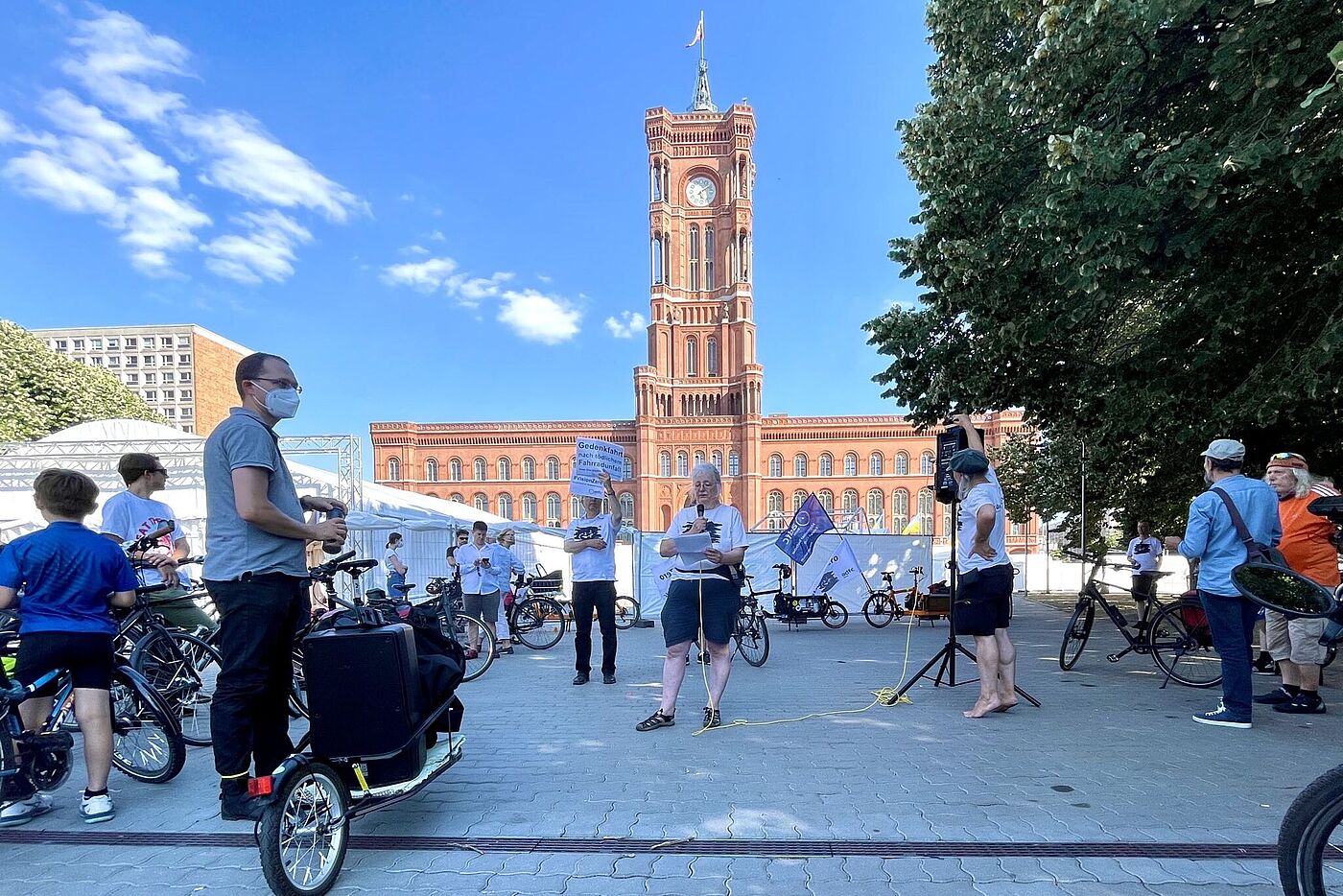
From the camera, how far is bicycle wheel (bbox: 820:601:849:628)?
46.4ft

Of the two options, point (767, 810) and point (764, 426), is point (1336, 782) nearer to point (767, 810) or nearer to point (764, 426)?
point (767, 810)

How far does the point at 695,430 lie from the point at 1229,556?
72.0m

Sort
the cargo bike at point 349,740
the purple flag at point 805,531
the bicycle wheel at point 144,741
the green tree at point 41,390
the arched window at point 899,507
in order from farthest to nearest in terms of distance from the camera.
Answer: the arched window at point 899,507 → the green tree at point 41,390 → the purple flag at point 805,531 → the bicycle wheel at point 144,741 → the cargo bike at point 349,740

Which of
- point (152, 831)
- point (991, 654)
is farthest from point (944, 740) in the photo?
point (152, 831)

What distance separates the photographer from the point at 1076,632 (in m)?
8.05

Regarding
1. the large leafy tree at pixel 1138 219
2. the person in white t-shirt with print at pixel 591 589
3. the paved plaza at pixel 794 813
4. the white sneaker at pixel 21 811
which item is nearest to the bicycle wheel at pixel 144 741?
the paved plaza at pixel 794 813

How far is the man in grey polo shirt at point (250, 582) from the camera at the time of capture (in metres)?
3.14

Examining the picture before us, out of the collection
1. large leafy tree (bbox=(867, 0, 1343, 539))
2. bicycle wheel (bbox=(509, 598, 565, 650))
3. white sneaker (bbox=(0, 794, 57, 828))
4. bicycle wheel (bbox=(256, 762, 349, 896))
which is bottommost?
bicycle wheel (bbox=(509, 598, 565, 650))

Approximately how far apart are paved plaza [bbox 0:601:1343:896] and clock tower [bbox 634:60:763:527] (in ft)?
227

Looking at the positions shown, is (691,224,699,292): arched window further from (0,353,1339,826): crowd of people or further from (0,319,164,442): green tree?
(0,353,1339,826): crowd of people

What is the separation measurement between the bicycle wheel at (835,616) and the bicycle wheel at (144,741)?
11381mm

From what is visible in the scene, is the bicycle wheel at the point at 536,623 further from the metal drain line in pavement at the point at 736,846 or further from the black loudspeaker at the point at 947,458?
the metal drain line in pavement at the point at 736,846

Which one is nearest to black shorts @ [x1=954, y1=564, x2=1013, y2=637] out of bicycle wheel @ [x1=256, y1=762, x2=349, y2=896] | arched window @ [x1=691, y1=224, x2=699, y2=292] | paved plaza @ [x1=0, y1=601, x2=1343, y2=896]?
paved plaza @ [x1=0, y1=601, x2=1343, y2=896]

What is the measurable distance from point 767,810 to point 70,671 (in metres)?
3.50
